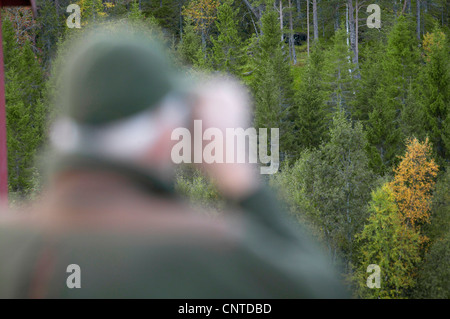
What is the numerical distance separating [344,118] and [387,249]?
297 inches

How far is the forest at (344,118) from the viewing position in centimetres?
2997

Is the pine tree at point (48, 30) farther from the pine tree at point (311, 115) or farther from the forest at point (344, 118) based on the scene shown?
the pine tree at point (311, 115)

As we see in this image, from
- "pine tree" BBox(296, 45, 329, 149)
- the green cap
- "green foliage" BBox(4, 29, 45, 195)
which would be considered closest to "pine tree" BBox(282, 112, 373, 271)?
"pine tree" BBox(296, 45, 329, 149)

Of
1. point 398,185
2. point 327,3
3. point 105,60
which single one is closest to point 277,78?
point 398,185

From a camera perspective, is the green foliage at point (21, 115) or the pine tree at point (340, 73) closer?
the green foliage at point (21, 115)

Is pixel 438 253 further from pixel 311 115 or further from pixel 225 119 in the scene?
pixel 225 119

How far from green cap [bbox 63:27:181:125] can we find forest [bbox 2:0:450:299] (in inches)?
1058

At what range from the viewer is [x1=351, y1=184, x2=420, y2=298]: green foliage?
28.2 metres

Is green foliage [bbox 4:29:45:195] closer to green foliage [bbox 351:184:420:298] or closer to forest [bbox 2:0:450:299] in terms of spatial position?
forest [bbox 2:0:450:299]

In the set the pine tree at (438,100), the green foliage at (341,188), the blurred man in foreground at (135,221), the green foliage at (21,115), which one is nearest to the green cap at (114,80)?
the blurred man in foreground at (135,221)

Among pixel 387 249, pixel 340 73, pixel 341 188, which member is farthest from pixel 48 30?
pixel 387 249

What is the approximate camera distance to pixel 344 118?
3111cm

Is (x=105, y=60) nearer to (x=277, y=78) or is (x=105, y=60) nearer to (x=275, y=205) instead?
(x=275, y=205)

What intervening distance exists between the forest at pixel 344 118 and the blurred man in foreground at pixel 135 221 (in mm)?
26866
